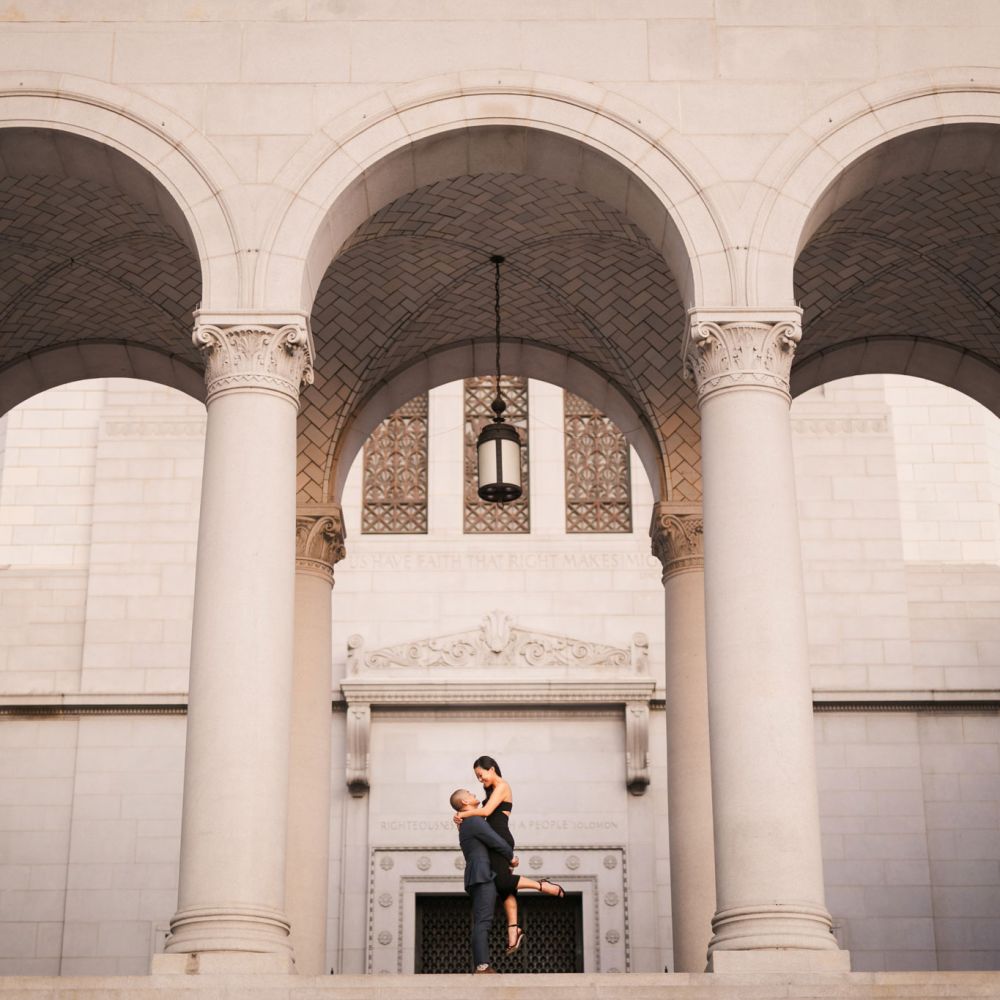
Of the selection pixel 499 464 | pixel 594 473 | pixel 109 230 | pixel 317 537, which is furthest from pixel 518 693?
pixel 109 230

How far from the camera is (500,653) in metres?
25.8

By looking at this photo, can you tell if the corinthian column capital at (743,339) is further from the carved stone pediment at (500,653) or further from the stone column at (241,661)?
the carved stone pediment at (500,653)

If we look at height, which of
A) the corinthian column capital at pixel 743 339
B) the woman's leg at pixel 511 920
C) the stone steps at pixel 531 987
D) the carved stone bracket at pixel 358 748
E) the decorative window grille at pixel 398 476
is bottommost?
the stone steps at pixel 531 987

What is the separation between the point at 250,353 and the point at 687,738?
6813 millimetres

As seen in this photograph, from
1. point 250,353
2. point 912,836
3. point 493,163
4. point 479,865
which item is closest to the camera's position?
point 479,865

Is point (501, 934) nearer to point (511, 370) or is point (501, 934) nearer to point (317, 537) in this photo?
point (317, 537)

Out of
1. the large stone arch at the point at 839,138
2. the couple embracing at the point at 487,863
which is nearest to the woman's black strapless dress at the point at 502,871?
the couple embracing at the point at 487,863

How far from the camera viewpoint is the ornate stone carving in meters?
25.1

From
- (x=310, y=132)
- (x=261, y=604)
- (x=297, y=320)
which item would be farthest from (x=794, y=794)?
(x=310, y=132)

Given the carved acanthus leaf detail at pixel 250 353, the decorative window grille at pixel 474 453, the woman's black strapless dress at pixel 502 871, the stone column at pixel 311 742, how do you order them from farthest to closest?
the decorative window grille at pixel 474 453, the stone column at pixel 311 742, the carved acanthus leaf detail at pixel 250 353, the woman's black strapless dress at pixel 502 871

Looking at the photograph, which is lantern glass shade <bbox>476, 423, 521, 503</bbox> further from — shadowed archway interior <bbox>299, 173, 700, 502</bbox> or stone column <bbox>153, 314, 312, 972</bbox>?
stone column <bbox>153, 314, 312, 972</bbox>

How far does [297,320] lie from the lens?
1597 centimetres

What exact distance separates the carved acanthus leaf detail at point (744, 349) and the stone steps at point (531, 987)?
17.1ft

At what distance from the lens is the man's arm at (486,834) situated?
49.3 feet
